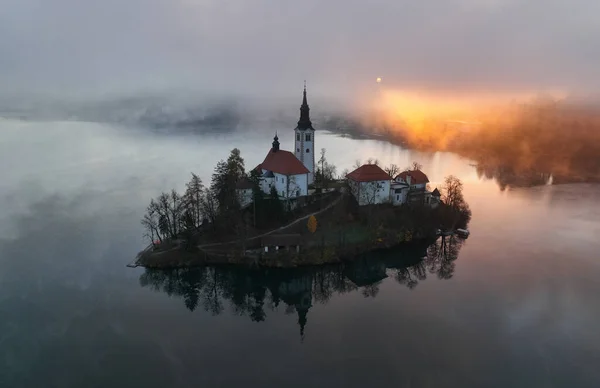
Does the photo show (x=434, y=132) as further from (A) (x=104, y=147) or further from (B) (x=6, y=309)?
(B) (x=6, y=309)

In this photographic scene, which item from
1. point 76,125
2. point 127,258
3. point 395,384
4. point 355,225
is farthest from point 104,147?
point 395,384

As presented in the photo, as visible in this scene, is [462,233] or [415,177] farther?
[415,177]

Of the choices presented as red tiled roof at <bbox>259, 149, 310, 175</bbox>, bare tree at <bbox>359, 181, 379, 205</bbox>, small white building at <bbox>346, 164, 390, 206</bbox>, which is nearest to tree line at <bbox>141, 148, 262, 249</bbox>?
red tiled roof at <bbox>259, 149, 310, 175</bbox>

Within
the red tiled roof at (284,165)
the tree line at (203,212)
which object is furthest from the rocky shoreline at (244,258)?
the red tiled roof at (284,165)

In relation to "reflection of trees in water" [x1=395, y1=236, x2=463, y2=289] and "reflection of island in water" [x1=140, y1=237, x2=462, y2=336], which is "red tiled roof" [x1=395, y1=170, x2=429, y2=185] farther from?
"reflection of island in water" [x1=140, y1=237, x2=462, y2=336]

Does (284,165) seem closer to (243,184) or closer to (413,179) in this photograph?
(243,184)

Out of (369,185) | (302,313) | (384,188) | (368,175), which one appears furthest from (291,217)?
(302,313)

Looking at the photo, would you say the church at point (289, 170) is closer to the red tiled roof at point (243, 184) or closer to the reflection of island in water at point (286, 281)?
the red tiled roof at point (243, 184)
